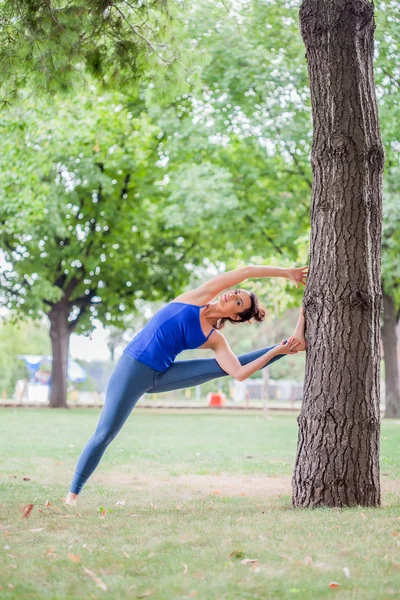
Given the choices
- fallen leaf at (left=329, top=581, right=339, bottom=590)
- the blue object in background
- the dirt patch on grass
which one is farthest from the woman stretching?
the blue object in background

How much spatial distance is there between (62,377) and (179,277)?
205 inches

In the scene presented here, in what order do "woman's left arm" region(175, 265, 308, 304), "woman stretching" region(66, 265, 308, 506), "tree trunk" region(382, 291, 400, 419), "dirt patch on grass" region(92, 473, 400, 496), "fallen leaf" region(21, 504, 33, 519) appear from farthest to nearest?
1. "tree trunk" region(382, 291, 400, 419)
2. "dirt patch on grass" region(92, 473, 400, 496)
3. "woman's left arm" region(175, 265, 308, 304)
4. "woman stretching" region(66, 265, 308, 506)
5. "fallen leaf" region(21, 504, 33, 519)

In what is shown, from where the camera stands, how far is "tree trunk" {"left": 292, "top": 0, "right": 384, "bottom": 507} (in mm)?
5996

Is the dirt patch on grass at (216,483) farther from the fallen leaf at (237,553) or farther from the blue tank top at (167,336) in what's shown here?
the fallen leaf at (237,553)

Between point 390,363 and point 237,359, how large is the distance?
19.1 meters

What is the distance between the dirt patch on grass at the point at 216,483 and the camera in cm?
747

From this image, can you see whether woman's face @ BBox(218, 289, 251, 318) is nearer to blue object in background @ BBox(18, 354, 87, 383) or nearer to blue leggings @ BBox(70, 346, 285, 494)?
blue leggings @ BBox(70, 346, 285, 494)

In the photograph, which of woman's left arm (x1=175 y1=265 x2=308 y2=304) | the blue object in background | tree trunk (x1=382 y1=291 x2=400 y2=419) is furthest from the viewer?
the blue object in background

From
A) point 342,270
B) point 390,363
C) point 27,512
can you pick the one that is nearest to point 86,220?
point 390,363

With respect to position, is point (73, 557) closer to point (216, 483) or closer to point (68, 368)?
point (216, 483)

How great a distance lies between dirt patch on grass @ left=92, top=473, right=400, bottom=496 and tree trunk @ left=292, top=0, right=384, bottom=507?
1308mm

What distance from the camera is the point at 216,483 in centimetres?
818

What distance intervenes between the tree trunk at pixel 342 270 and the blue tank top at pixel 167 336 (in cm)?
93

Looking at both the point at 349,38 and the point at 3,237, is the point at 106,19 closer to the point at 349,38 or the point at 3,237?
the point at 349,38
